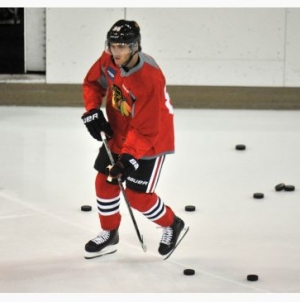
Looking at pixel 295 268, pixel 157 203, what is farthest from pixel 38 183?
pixel 295 268

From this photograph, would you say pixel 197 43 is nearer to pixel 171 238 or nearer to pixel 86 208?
pixel 86 208

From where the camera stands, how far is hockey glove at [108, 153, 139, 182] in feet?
14.3

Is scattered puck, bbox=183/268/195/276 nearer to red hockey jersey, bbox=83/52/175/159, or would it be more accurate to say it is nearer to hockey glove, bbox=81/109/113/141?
red hockey jersey, bbox=83/52/175/159

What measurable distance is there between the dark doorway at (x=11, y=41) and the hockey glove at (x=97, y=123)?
4282 millimetres

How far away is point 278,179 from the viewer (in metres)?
6.14

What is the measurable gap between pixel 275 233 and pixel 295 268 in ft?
1.71

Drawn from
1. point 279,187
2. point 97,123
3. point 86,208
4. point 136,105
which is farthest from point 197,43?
point 136,105

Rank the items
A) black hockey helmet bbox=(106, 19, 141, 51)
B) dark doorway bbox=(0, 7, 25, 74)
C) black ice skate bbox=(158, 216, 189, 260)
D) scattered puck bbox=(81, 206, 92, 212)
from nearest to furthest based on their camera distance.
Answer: black hockey helmet bbox=(106, 19, 141, 51) < black ice skate bbox=(158, 216, 189, 260) < scattered puck bbox=(81, 206, 92, 212) < dark doorway bbox=(0, 7, 25, 74)

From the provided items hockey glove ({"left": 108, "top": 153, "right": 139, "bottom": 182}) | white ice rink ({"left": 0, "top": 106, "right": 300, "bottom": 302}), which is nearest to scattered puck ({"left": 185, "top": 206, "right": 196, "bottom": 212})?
white ice rink ({"left": 0, "top": 106, "right": 300, "bottom": 302})

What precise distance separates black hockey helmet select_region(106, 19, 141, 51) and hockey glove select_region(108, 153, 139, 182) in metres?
0.45

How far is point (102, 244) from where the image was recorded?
4742 mm

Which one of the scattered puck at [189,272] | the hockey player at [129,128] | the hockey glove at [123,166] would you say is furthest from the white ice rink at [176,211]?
the hockey glove at [123,166]

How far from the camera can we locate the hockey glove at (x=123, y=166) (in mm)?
4344

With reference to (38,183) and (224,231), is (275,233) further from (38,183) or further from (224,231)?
(38,183)
